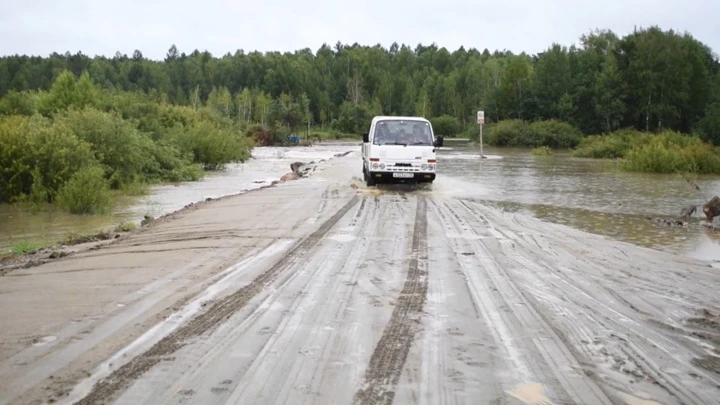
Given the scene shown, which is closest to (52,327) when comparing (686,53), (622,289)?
(622,289)

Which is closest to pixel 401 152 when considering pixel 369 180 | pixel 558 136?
pixel 369 180

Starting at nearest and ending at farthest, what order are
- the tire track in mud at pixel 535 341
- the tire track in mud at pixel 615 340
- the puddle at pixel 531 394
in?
1. the puddle at pixel 531 394
2. the tire track in mud at pixel 535 341
3. the tire track in mud at pixel 615 340

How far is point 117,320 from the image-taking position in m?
6.13

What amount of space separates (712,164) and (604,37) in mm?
57145

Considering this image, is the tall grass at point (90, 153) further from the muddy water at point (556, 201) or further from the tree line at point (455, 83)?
the tree line at point (455, 83)

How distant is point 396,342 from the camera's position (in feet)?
18.5

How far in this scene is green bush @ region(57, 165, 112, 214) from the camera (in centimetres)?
1680

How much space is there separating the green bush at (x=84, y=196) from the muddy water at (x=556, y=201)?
0.37 m

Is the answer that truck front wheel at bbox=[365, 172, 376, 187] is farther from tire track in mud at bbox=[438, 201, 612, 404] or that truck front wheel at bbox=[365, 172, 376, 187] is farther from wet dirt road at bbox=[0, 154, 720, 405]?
tire track in mud at bbox=[438, 201, 612, 404]

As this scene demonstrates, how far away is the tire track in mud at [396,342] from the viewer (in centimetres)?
454

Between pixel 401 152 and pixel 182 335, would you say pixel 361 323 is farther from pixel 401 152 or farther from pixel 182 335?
pixel 401 152

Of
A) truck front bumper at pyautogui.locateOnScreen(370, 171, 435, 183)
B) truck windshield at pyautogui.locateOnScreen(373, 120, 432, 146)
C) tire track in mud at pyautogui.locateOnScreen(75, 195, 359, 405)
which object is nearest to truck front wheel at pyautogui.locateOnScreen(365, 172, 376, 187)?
truck front bumper at pyautogui.locateOnScreen(370, 171, 435, 183)

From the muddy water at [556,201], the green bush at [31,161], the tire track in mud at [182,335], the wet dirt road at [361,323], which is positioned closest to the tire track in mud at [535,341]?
the wet dirt road at [361,323]

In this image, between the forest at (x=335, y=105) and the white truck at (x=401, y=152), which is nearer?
the white truck at (x=401, y=152)
